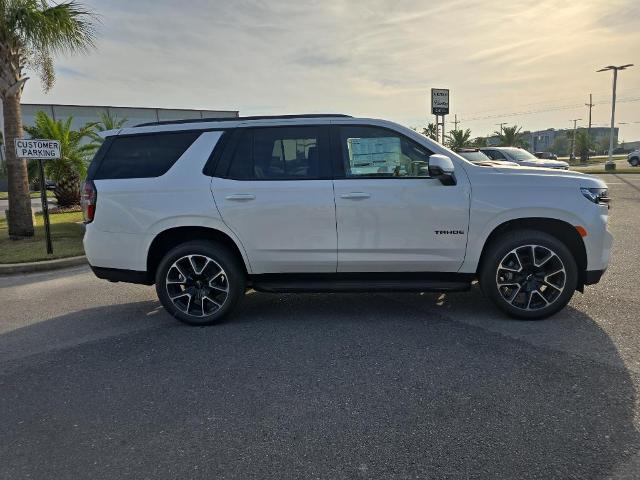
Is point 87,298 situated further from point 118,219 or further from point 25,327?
point 118,219

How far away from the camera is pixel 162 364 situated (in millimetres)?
3797

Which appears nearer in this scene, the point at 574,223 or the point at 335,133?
the point at 574,223

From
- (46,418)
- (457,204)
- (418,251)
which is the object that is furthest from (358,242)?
(46,418)

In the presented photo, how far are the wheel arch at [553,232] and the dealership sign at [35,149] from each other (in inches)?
297

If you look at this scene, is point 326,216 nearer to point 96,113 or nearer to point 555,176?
point 555,176

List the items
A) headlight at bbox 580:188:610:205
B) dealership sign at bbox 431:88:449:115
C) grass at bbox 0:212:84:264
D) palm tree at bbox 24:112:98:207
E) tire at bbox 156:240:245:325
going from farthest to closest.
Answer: dealership sign at bbox 431:88:449:115, palm tree at bbox 24:112:98:207, grass at bbox 0:212:84:264, tire at bbox 156:240:245:325, headlight at bbox 580:188:610:205

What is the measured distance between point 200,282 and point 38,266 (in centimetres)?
473

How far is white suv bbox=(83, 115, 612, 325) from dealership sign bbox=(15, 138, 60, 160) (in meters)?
4.24

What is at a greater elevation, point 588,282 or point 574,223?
point 574,223

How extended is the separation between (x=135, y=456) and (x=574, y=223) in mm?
4066

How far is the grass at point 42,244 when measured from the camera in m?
8.20

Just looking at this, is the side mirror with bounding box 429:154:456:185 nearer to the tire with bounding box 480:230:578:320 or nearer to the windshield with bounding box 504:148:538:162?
the tire with bounding box 480:230:578:320

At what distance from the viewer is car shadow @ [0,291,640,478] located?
2.50 metres

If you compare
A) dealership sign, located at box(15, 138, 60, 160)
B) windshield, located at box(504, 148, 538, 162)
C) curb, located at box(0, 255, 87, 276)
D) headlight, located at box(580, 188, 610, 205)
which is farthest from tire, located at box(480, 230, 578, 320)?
windshield, located at box(504, 148, 538, 162)
